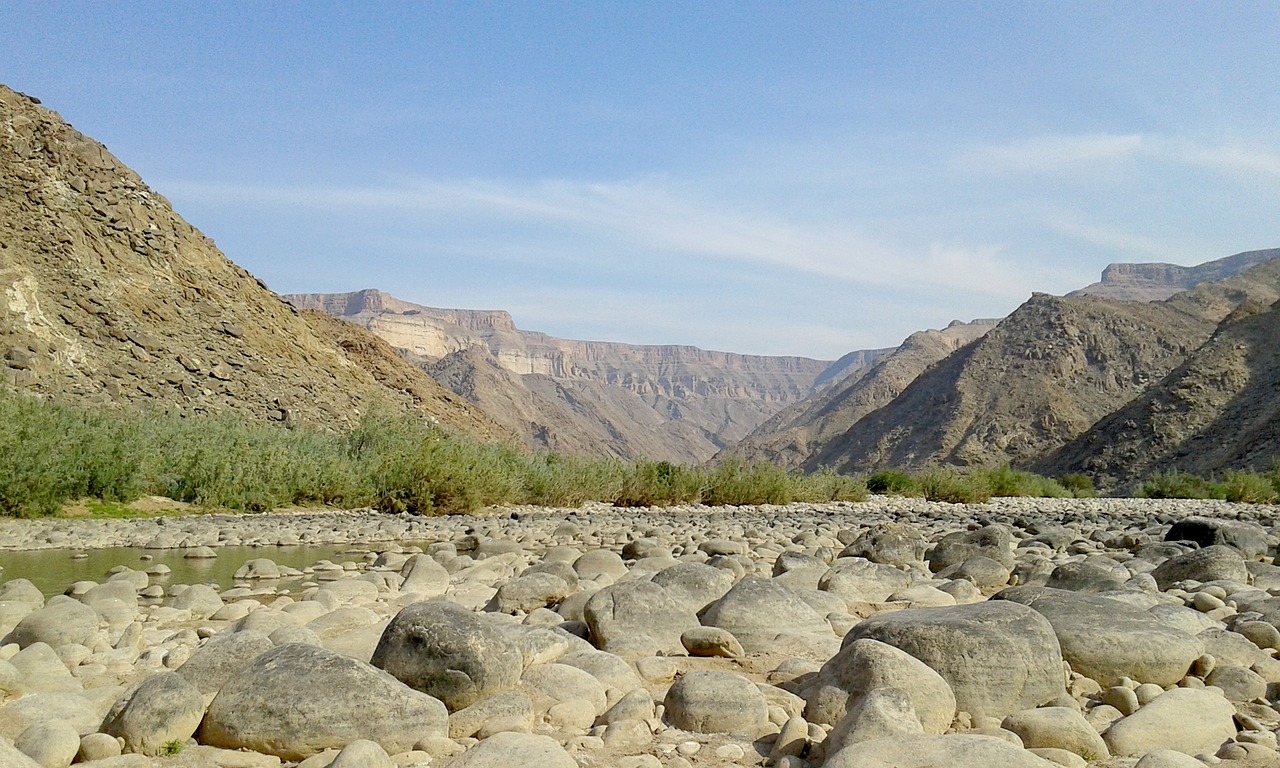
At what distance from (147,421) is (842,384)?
3802 inches

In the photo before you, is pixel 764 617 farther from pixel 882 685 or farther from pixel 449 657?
pixel 449 657

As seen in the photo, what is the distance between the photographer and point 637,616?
440 cm

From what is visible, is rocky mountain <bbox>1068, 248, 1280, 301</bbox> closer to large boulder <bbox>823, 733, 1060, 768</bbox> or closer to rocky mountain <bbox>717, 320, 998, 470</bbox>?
rocky mountain <bbox>717, 320, 998, 470</bbox>

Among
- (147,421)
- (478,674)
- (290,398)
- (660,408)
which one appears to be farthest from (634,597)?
(660,408)

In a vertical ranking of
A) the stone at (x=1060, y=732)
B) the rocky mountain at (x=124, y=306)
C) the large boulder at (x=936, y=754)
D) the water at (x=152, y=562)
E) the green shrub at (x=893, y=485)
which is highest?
the rocky mountain at (x=124, y=306)

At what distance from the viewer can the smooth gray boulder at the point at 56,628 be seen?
4.35m

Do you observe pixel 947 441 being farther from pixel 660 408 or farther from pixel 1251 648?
pixel 660 408

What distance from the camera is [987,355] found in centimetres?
5659

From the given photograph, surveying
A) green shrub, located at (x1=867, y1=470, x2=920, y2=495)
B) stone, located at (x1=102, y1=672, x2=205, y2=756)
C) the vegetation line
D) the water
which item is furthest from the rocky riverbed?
green shrub, located at (x1=867, y1=470, x2=920, y2=495)

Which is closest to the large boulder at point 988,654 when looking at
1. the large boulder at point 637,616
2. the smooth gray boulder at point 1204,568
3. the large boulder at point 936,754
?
the large boulder at point 936,754

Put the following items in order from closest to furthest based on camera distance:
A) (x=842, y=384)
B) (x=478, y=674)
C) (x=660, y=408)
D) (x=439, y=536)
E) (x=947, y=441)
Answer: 1. (x=478, y=674)
2. (x=439, y=536)
3. (x=947, y=441)
4. (x=842, y=384)
5. (x=660, y=408)

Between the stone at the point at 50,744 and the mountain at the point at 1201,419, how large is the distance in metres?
35.7

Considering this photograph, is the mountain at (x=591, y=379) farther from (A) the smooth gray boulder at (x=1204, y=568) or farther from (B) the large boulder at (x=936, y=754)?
(B) the large boulder at (x=936, y=754)

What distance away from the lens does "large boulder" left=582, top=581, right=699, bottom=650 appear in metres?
4.30
